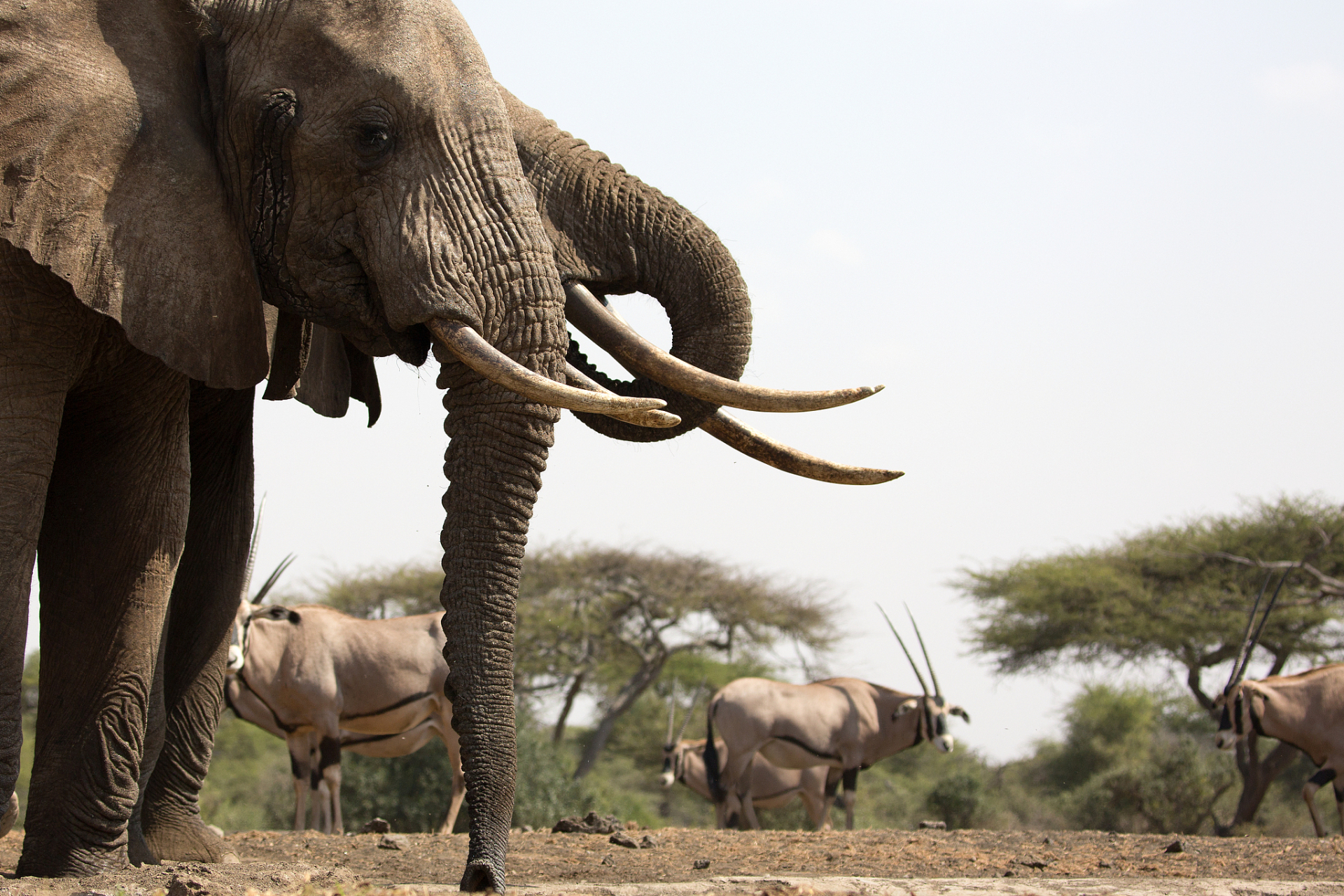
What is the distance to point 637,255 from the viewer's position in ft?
18.9

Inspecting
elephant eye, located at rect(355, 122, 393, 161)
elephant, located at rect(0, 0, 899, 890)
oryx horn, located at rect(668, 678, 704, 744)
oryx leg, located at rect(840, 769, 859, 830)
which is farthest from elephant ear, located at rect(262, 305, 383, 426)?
oryx horn, located at rect(668, 678, 704, 744)

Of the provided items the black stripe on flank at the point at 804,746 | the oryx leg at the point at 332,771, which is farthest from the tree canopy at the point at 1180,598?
the oryx leg at the point at 332,771

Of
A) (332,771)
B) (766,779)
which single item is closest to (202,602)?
(332,771)

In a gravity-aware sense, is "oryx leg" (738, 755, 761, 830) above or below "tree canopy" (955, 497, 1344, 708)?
below

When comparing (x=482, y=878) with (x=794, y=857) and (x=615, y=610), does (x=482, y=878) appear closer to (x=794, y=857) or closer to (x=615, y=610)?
(x=794, y=857)

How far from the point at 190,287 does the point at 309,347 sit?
1647 mm

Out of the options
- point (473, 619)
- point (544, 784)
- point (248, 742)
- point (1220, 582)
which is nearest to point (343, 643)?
point (544, 784)

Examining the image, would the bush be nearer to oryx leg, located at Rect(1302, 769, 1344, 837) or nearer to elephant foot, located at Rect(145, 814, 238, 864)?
oryx leg, located at Rect(1302, 769, 1344, 837)

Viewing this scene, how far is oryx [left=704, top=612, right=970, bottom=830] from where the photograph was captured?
615 inches

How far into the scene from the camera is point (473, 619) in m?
4.27

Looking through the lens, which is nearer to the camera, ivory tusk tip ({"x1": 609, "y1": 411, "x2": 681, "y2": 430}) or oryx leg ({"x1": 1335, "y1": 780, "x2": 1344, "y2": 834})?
ivory tusk tip ({"x1": 609, "y1": 411, "x2": 681, "y2": 430})

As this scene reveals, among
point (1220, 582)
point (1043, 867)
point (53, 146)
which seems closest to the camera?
point (53, 146)

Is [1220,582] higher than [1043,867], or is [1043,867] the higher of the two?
[1220,582]

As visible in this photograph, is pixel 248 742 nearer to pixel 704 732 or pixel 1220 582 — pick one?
pixel 704 732
